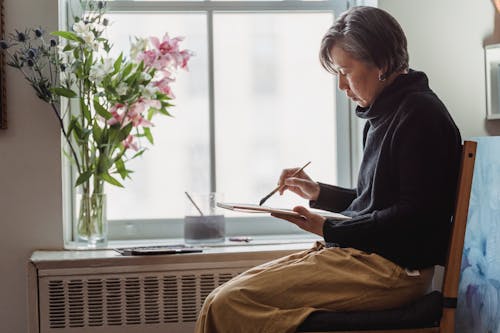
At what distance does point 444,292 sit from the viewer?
1773 mm

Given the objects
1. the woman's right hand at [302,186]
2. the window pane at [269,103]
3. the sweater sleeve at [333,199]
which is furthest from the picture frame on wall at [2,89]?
the sweater sleeve at [333,199]

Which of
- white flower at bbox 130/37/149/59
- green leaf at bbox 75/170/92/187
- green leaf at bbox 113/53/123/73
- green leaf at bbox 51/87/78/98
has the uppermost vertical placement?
white flower at bbox 130/37/149/59

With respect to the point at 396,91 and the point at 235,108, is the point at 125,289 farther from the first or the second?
the point at 396,91

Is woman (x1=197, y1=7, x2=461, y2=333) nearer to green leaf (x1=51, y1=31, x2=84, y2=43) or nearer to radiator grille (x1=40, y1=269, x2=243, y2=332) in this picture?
radiator grille (x1=40, y1=269, x2=243, y2=332)

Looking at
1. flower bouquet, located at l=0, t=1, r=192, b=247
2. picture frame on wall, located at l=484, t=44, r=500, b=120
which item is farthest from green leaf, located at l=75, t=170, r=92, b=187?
picture frame on wall, located at l=484, t=44, r=500, b=120

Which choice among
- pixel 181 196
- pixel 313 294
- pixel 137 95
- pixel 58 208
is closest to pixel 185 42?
pixel 137 95

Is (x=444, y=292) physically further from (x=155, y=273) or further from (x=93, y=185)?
(x=93, y=185)

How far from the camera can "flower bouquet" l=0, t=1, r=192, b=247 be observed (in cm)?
243

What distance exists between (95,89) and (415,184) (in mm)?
1197

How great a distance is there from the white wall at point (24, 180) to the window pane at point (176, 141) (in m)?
0.34

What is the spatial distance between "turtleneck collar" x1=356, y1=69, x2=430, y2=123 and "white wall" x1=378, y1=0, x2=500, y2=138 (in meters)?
0.74

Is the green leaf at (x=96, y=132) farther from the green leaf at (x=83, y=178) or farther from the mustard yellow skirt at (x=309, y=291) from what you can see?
the mustard yellow skirt at (x=309, y=291)

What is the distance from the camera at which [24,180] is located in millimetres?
2480

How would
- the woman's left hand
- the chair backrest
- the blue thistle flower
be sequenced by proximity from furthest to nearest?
the blue thistle flower < the woman's left hand < the chair backrest
